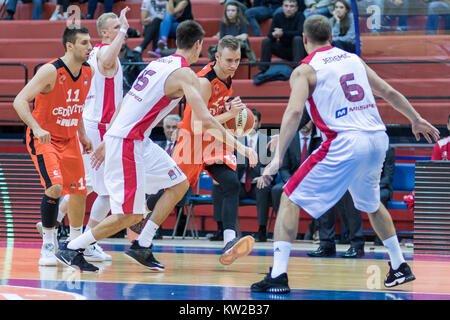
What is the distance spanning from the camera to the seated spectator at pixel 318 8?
11703mm

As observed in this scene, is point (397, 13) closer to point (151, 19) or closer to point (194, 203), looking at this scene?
point (194, 203)

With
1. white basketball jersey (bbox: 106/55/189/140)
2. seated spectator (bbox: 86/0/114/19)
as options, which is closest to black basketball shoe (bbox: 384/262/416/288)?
white basketball jersey (bbox: 106/55/189/140)

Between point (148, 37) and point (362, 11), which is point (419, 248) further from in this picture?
point (148, 37)

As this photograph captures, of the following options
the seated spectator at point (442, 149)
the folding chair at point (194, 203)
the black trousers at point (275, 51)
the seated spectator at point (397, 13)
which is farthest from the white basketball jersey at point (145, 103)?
the black trousers at point (275, 51)

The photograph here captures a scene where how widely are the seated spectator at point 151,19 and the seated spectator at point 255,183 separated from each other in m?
3.20

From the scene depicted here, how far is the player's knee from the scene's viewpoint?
6242 mm

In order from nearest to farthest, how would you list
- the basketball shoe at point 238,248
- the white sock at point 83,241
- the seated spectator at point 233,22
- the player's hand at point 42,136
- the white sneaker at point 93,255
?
1. the white sock at point 83,241
2. the player's hand at point 42,136
3. the basketball shoe at point 238,248
4. the white sneaker at point 93,255
5. the seated spectator at point 233,22

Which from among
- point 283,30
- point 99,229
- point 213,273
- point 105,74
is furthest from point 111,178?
point 283,30

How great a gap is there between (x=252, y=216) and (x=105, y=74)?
3818 mm

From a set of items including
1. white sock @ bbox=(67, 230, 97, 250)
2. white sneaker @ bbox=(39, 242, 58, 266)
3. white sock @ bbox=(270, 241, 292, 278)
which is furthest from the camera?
white sneaker @ bbox=(39, 242, 58, 266)

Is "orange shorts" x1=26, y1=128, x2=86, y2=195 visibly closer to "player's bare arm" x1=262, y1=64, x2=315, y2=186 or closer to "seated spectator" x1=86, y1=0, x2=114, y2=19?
"player's bare arm" x1=262, y1=64, x2=315, y2=186

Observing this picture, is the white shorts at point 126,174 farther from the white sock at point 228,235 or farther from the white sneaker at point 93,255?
the white sneaker at point 93,255

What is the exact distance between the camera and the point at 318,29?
16.5 ft

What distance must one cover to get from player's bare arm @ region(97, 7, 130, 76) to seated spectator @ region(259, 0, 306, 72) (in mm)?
4568
